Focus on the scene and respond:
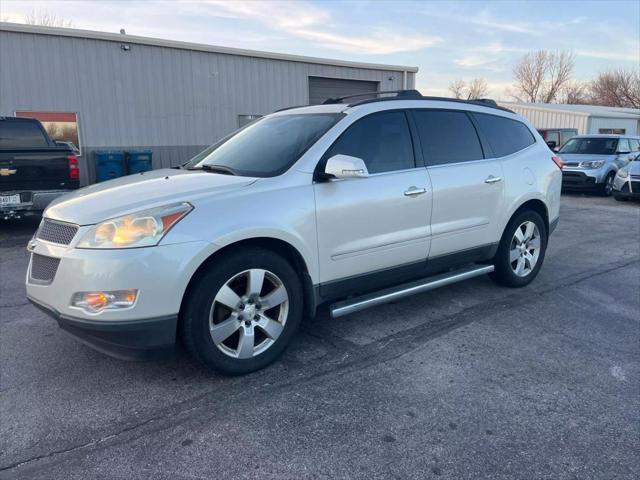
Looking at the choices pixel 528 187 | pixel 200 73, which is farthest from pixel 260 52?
pixel 528 187

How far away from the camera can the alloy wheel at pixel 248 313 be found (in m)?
3.21

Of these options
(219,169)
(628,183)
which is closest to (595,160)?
(628,183)

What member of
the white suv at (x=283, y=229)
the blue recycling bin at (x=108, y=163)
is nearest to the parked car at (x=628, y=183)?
the white suv at (x=283, y=229)

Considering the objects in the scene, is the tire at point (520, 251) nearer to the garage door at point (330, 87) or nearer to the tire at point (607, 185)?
the tire at point (607, 185)

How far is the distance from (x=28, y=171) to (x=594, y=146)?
15.3 meters

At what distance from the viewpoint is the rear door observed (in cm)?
435

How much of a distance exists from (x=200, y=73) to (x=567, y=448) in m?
13.9

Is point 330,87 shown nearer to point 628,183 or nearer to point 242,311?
point 628,183

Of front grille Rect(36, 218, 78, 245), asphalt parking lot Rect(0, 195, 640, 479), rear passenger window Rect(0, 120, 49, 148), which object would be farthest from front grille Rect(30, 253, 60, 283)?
rear passenger window Rect(0, 120, 49, 148)

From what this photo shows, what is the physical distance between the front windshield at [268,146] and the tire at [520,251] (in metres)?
2.28

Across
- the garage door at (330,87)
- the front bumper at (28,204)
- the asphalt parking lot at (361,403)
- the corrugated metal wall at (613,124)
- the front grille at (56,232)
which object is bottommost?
the asphalt parking lot at (361,403)

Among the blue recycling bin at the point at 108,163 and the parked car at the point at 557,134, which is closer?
Answer: the blue recycling bin at the point at 108,163

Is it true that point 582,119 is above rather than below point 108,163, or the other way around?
above

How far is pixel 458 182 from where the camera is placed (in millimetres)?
4453
